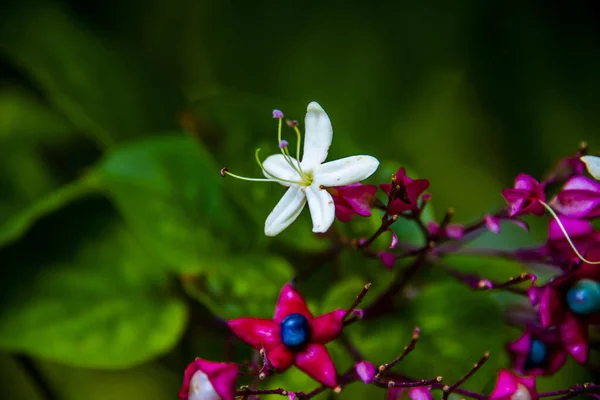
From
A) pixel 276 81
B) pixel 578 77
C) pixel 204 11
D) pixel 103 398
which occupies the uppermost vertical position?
pixel 204 11

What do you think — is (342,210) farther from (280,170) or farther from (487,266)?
(487,266)

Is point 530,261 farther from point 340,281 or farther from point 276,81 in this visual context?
point 276,81

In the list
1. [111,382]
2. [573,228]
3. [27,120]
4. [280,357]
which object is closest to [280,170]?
[280,357]

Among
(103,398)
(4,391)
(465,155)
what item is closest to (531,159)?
(465,155)

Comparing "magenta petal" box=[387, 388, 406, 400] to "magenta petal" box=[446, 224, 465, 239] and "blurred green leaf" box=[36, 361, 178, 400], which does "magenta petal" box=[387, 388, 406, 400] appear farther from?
"blurred green leaf" box=[36, 361, 178, 400]

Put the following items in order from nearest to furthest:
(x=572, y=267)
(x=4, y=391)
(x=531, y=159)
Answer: (x=572, y=267), (x=4, y=391), (x=531, y=159)

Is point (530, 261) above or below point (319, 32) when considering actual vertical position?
→ below

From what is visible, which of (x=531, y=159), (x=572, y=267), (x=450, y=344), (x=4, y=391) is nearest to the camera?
(x=572, y=267)

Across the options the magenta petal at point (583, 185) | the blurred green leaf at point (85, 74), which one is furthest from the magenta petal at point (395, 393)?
the blurred green leaf at point (85, 74)
